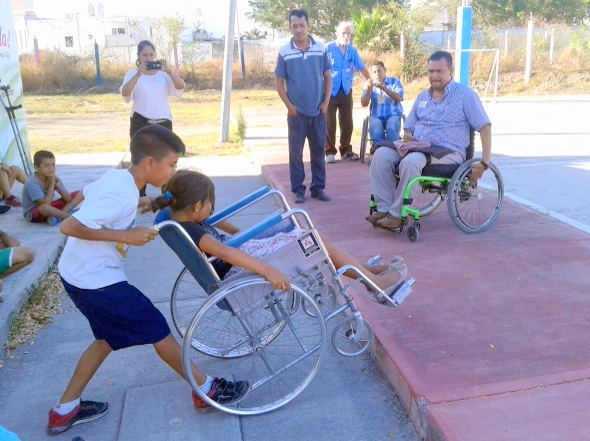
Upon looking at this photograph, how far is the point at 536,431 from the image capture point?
8.79 feet

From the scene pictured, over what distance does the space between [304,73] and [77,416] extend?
4399 mm

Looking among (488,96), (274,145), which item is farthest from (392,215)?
(488,96)

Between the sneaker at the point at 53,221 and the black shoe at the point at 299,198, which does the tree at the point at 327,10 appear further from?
the sneaker at the point at 53,221

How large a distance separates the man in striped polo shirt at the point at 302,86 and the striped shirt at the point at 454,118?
141 centimetres

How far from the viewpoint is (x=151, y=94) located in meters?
7.29

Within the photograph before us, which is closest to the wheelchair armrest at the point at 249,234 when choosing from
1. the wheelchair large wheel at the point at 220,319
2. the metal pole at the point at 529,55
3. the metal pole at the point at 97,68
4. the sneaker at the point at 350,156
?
the wheelchair large wheel at the point at 220,319

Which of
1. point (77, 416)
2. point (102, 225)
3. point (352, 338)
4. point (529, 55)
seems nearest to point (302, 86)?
point (352, 338)

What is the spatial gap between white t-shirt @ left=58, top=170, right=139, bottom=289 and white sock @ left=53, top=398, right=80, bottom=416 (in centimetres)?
60

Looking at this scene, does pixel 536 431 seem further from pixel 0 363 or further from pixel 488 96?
pixel 488 96

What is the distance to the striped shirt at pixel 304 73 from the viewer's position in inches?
261

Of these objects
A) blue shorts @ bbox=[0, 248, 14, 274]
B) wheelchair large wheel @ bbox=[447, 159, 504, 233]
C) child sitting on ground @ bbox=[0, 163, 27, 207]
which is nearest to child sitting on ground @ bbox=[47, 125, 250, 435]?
blue shorts @ bbox=[0, 248, 14, 274]

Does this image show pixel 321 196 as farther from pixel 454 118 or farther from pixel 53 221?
pixel 53 221

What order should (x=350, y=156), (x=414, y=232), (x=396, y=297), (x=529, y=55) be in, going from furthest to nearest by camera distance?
(x=529, y=55), (x=350, y=156), (x=414, y=232), (x=396, y=297)

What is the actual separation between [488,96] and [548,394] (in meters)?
19.9
